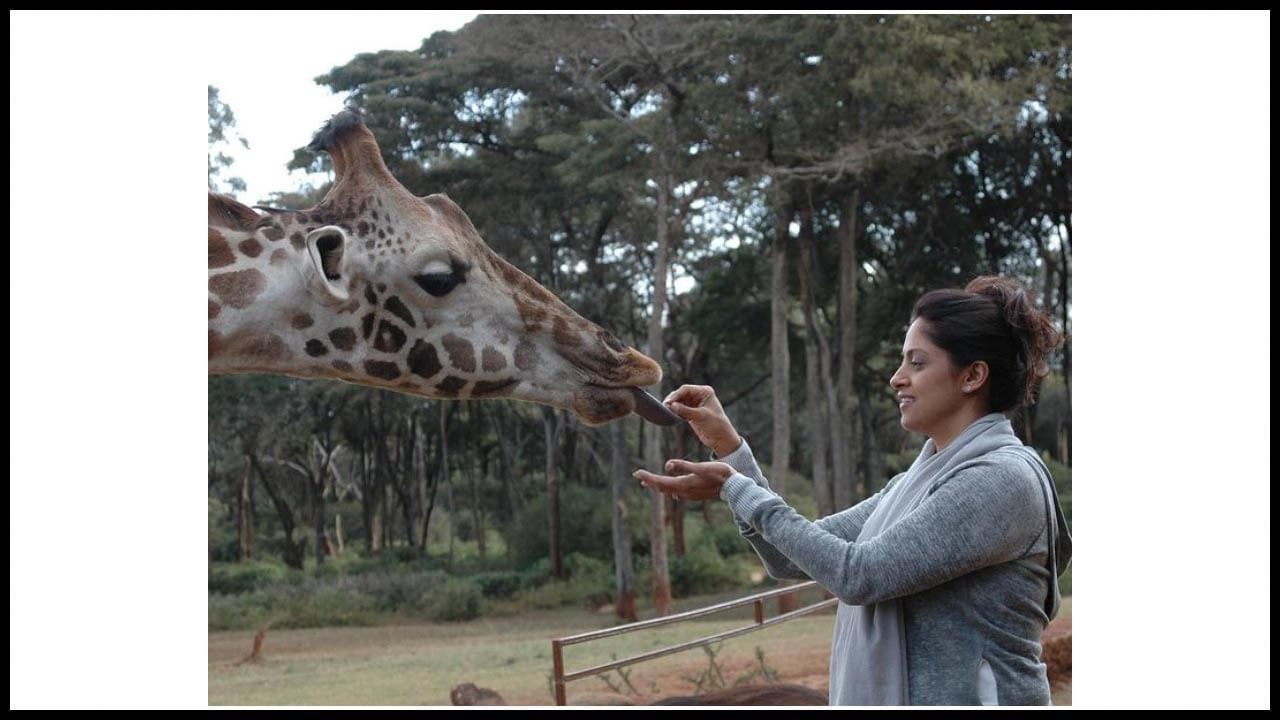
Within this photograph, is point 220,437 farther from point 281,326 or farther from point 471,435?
point 281,326

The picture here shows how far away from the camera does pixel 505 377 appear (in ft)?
6.69

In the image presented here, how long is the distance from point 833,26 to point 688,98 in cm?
175

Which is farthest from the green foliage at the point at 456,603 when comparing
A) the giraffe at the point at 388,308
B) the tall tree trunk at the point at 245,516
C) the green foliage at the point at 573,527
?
the giraffe at the point at 388,308

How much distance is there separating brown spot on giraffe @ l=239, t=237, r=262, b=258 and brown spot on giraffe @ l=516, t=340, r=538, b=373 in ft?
1.49

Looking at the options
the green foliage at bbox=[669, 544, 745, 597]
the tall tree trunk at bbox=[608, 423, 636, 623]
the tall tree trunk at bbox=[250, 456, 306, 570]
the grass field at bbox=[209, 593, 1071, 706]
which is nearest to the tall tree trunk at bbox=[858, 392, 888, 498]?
the green foliage at bbox=[669, 544, 745, 597]

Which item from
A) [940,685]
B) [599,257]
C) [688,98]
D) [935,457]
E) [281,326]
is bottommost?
[940,685]

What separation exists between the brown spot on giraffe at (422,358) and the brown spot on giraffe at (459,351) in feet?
0.08

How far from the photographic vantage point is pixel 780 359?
46.1 feet

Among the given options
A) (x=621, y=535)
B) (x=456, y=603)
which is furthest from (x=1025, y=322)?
(x=456, y=603)

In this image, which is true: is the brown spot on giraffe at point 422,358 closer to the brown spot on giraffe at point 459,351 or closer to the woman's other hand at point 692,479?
the brown spot on giraffe at point 459,351

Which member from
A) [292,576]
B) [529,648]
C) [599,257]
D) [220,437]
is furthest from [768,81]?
[292,576]

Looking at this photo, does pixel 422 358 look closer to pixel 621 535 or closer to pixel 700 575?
pixel 621 535

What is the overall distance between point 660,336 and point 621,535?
320 cm

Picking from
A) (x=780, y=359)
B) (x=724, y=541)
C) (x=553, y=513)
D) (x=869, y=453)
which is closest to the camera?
(x=780, y=359)
